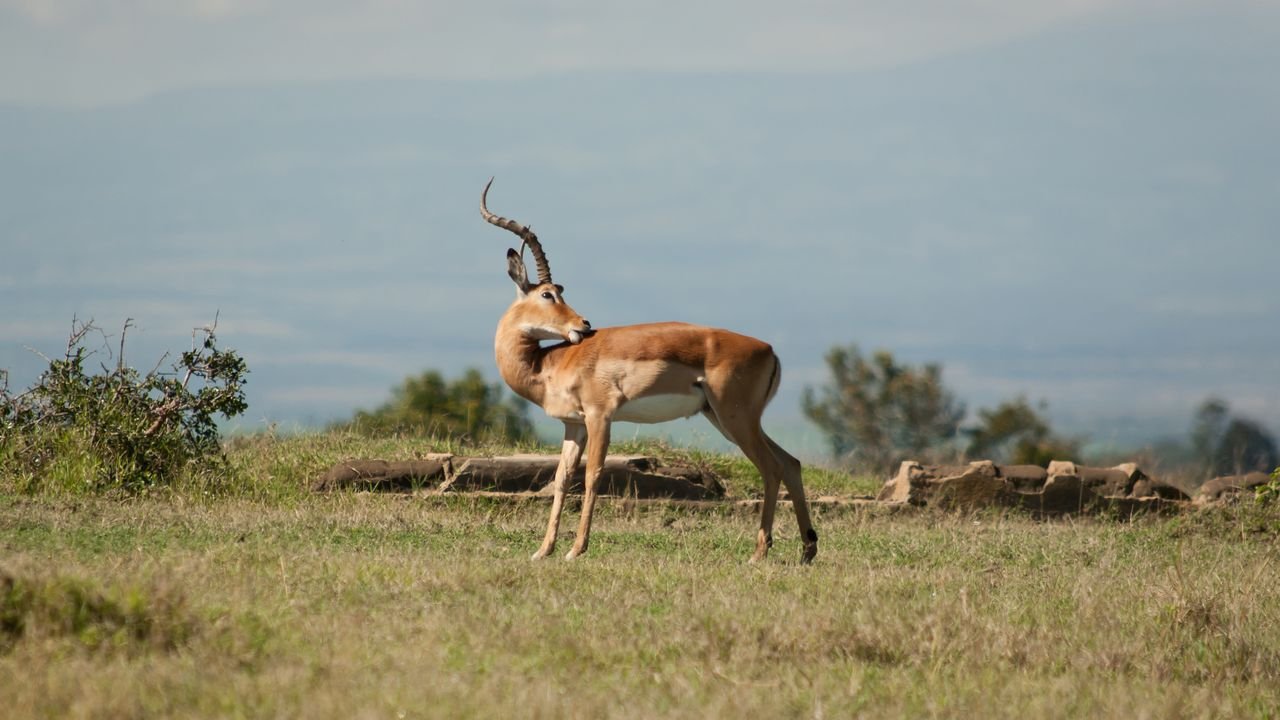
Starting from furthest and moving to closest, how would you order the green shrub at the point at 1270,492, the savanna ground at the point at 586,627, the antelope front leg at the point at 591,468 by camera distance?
1. the green shrub at the point at 1270,492
2. the antelope front leg at the point at 591,468
3. the savanna ground at the point at 586,627

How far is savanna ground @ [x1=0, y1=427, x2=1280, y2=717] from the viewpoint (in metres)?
5.24

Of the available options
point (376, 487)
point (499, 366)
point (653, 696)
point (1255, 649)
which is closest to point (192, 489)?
point (376, 487)

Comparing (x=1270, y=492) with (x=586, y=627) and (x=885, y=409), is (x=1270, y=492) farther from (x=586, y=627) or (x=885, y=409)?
(x=885, y=409)

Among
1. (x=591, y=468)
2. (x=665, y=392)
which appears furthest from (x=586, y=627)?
(x=665, y=392)

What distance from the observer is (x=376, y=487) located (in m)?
13.5

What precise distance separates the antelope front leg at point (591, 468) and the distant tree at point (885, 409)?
816 inches

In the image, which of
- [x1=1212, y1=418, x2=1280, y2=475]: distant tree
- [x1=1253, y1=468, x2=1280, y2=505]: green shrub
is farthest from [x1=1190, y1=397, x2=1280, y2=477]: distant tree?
[x1=1253, y1=468, x2=1280, y2=505]: green shrub

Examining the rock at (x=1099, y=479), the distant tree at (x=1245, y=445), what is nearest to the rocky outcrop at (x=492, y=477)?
the rock at (x=1099, y=479)

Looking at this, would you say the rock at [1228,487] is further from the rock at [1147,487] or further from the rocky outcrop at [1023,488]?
the rocky outcrop at [1023,488]

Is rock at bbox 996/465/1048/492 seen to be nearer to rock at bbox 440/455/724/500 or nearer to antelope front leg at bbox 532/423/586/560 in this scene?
rock at bbox 440/455/724/500

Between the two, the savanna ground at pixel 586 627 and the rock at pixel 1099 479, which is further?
the rock at pixel 1099 479

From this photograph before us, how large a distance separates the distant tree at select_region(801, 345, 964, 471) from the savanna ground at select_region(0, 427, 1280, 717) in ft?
64.0

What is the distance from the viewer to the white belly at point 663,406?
935 cm

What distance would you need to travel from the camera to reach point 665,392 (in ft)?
30.6
